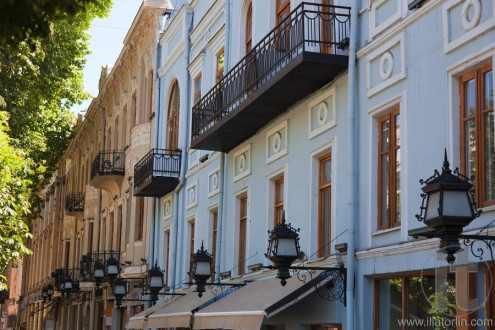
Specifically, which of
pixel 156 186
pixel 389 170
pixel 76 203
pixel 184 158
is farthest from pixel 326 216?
pixel 76 203

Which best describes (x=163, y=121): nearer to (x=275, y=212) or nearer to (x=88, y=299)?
(x=275, y=212)

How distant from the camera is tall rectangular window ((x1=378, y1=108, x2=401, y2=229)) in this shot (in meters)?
12.6

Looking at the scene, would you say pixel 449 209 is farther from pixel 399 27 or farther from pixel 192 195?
pixel 192 195

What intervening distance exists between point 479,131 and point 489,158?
34 centimetres

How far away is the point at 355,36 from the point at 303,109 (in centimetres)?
247

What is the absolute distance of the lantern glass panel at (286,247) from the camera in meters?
12.8

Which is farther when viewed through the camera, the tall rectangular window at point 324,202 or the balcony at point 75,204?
the balcony at point 75,204

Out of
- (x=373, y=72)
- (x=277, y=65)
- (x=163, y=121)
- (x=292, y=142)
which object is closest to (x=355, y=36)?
(x=373, y=72)

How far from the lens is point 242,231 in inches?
772

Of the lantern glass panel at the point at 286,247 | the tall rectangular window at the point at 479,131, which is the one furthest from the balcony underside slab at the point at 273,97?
the tall rectangular window at the point at 479,131

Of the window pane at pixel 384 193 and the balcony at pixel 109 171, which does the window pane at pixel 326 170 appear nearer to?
the window pane at pixel 384 193

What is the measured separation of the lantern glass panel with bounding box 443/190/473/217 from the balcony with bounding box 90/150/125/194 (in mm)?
24331

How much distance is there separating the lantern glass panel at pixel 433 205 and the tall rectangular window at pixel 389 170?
13.0 feet

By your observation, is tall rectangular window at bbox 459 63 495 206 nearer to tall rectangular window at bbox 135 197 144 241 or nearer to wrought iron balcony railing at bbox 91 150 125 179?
tall rectangular window at bbox 135 197 144 241
